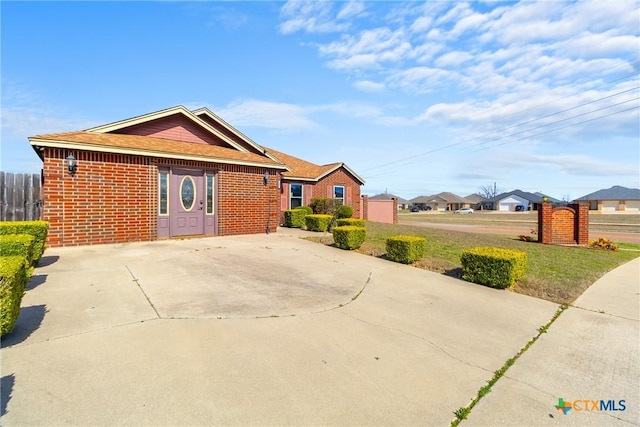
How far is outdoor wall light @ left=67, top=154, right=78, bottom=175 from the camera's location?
822 cm

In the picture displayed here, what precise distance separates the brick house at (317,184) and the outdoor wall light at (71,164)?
10.7 m

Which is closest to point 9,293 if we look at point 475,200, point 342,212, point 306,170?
point 342,212

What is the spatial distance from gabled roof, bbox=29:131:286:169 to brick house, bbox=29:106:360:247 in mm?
24

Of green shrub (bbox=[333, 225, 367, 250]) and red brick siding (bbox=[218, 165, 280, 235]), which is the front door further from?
green shrub (bbox=[333, 225, 367, 250])

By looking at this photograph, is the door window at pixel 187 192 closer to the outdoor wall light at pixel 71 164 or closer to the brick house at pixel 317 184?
the outdoor wall light at pixel 71 164

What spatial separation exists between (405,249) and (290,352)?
17.2ft

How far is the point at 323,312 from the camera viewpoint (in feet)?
14.5

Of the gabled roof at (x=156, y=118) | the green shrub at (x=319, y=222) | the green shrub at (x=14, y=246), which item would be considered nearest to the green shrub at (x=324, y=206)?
the green shrub at (x=319, y=222)

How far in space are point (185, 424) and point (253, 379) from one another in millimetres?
650

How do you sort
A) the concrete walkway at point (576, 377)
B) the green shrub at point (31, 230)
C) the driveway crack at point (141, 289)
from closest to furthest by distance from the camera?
the concrete walkway at point (576, 377), the driveway crack at point (141, 289), the green shrub at point (31, 230)

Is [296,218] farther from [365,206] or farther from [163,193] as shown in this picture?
[365,206]

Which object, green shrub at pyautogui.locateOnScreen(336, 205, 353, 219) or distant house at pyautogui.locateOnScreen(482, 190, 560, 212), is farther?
distant house at pyautogui.locateOnScreen(482, 190, 560, 212)

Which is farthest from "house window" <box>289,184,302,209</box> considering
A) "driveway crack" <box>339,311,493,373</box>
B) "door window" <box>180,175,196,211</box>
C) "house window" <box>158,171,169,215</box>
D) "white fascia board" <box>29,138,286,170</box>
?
"driveway crack" <box>339,311,493,373</box>

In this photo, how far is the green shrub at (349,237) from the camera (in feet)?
30.9
